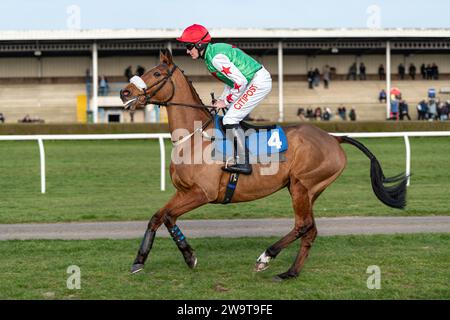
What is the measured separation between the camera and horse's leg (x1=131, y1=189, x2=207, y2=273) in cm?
610

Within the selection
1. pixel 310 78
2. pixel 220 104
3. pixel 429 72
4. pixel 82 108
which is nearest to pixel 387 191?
pixel 220 104

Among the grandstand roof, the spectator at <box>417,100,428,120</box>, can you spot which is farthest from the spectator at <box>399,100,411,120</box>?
the grandstand roof

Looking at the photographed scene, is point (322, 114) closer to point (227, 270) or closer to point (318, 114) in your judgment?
point (318, 114)

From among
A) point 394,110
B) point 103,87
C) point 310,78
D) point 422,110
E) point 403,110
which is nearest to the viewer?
point 422,110

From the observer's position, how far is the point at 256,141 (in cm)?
642

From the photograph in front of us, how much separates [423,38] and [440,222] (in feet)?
102

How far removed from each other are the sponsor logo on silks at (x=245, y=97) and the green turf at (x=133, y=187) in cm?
345

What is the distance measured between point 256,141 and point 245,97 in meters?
0.39

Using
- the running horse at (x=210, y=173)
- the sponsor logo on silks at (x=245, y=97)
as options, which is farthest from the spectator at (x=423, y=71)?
the sponsor logo on silks at (x=245, y=97)

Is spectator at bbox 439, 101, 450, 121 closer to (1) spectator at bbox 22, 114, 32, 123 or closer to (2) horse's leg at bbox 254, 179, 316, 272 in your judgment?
(1) spectator at bbox 22, 114, 32, 123

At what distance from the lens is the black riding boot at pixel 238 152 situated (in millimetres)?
6258

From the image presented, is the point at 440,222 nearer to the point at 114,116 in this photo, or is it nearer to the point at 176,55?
the point at 114,116

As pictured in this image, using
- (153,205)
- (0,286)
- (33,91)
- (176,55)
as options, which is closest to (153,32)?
(176,55)

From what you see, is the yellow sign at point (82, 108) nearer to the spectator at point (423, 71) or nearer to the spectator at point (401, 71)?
the spectator at point (401, 71)
